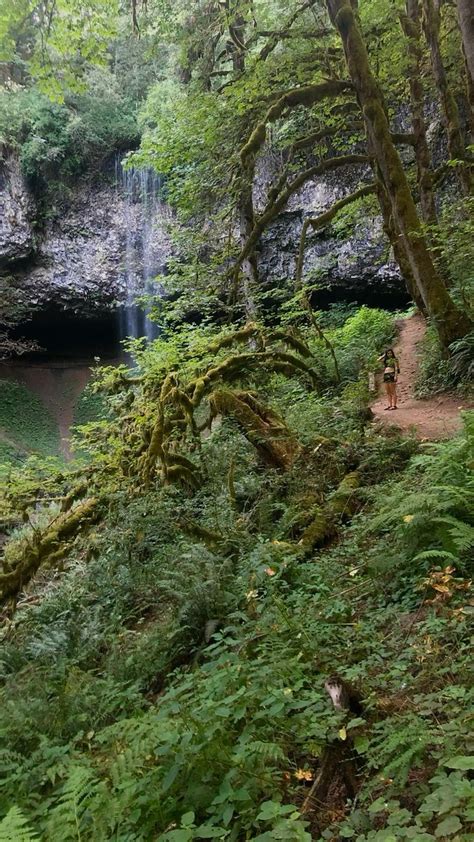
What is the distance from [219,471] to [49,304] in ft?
66.4

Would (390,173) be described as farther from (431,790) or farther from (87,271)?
(87,271)

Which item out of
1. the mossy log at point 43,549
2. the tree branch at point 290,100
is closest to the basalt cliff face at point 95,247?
the tree branch at point 290,100

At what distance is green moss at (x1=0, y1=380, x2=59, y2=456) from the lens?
906 inches

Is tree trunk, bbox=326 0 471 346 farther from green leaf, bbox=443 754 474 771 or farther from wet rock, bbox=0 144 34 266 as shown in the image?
wet rock, bbox=0 144 34 266

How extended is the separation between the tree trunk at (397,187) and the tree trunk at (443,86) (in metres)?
2.49

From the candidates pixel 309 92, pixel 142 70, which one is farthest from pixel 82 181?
pixel 309 92

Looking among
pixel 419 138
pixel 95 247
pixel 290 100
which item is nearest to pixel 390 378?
pixel 290 100

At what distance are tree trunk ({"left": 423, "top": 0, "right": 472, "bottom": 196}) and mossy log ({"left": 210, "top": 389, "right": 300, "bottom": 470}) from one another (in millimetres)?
7779

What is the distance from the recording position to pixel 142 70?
24062 millimetres

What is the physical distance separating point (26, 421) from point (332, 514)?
70.4ft

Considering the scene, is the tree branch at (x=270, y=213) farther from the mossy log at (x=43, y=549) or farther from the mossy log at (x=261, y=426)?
the mossy log at (x=43, y=549)

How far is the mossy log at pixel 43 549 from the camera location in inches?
196

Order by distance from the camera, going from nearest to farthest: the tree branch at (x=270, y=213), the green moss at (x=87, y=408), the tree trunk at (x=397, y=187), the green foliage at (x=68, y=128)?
the tree trunk at (x=397, y=187) < the tree branch at (x=270, y=213) < the green foliage at (x=68, y=128) < the green moss at (x=87, y=408)

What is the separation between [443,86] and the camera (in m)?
10.7
